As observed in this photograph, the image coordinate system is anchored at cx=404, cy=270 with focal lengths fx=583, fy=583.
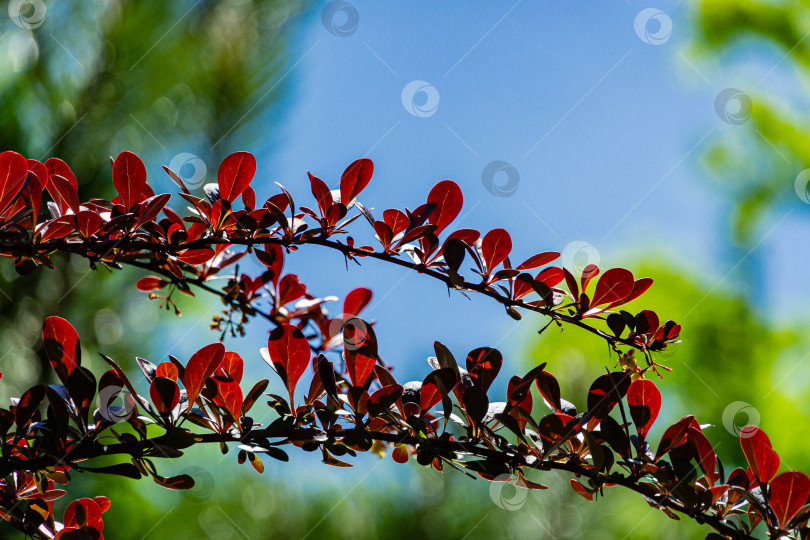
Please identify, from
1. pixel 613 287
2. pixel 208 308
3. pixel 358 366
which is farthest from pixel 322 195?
pixel 208 308

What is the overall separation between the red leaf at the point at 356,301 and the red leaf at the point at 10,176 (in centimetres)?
31

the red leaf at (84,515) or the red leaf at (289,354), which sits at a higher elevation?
the red leaf at (289,354)

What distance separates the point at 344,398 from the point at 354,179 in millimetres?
179

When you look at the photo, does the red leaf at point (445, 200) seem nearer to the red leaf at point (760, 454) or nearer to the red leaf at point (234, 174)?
the red leaf at point (234, 174)

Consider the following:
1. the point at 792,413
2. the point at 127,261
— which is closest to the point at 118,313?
the point at 127,261

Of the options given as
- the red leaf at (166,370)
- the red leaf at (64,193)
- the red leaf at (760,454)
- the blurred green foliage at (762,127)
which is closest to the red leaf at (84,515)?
the red leaf at (166,370)

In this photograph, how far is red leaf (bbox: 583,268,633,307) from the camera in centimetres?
45

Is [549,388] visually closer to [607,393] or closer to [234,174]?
[607,393]

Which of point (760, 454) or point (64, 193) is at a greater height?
point (760, 454)

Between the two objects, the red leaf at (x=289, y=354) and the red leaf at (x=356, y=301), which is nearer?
the red leaf at (x=289, y=354)

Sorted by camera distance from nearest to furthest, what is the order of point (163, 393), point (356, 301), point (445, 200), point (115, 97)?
1. point (163, 393)
2. point (445, 200)
3. point (356, 301)
4. point (115, 97)

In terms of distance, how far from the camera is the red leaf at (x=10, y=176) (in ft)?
1.35

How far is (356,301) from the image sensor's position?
24.8 inches

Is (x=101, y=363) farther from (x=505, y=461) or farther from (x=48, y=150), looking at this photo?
(x=505, y=461)
